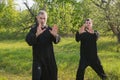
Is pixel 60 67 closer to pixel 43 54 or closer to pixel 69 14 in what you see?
pixel 43 54

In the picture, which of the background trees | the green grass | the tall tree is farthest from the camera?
the background trees

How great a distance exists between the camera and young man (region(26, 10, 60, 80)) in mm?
8344

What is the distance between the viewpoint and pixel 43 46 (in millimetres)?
8391

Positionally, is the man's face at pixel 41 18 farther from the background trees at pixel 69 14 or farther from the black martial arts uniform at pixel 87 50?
the background trees at pixel 69 14

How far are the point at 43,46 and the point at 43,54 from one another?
7.3 inches

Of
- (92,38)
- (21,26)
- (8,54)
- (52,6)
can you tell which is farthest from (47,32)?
(52,6)

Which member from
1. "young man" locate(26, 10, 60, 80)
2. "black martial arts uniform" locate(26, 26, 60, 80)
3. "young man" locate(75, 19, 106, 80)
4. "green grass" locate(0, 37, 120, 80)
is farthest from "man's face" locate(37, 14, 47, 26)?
"green grass" locate(0, 37, 120, 80)

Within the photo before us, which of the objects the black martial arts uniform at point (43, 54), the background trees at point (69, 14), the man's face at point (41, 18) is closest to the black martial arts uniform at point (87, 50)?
the black martial arts uniform at point (43, 54)

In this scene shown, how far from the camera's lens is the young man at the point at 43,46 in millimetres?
8344

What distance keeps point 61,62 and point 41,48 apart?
773 centimetres

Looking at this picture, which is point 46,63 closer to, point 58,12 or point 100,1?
point 100,1

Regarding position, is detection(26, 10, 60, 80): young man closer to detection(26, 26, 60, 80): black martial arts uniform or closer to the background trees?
detection(26, 26, 60, 80): black martial arts uniform

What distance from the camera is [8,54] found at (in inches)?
794

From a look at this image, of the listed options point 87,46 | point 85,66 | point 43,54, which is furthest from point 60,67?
point 43,54
